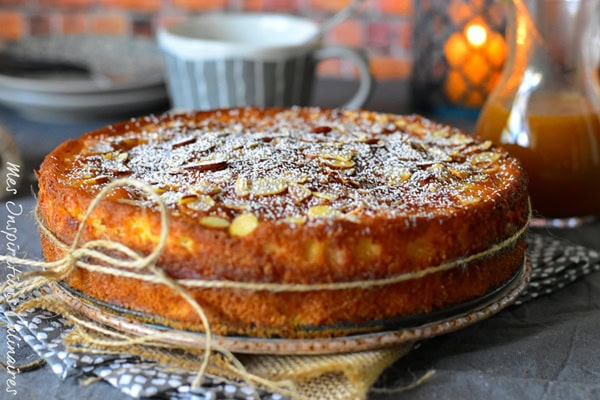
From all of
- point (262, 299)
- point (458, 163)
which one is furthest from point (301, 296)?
point (458, 163)

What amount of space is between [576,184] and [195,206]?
67 centimetres

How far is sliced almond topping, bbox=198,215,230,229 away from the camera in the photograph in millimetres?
746

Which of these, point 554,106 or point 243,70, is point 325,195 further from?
point 243,70

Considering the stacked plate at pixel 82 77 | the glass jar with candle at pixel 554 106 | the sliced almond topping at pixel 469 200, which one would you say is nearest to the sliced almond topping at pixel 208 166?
the sliced almond topping at pixel 469 200

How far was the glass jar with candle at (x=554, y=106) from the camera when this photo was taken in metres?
1.17

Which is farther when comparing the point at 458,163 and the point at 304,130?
the point at 304,130

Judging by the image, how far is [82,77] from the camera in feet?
5.96

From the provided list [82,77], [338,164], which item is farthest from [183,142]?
[82,77]

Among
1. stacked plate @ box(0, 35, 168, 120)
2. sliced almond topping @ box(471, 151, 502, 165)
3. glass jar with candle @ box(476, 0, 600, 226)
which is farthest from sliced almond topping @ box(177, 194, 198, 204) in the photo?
stacked plate @ box(0, 35, 168, 120)

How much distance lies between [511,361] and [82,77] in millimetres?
1321

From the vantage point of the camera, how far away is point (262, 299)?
751 mm

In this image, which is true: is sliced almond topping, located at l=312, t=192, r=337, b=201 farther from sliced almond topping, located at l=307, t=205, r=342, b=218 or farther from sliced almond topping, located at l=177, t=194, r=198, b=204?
sliced almond topping, located at l=177, t=194, r=198, b=204

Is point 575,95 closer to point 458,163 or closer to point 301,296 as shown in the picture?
point 458,163

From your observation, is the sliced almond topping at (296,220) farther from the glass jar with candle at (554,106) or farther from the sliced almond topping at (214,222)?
the glass jar with candle at (554,106)
